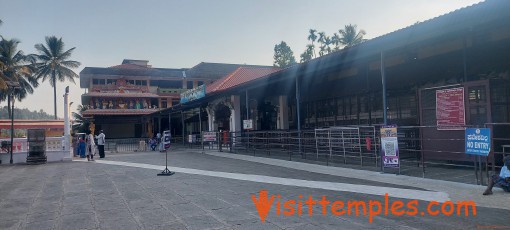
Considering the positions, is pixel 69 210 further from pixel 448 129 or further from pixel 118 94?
pixel 118 94

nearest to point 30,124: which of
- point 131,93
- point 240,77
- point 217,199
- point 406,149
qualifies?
point 131,93

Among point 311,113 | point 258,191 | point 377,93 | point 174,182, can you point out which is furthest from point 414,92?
point 174,182

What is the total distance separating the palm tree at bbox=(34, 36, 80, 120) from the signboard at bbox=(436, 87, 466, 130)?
52438 mm

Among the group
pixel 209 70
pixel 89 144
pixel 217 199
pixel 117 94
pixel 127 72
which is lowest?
pixel 217 199

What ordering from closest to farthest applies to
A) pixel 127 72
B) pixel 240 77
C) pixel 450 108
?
pixel 450 108 < pixel 240 77 < pixel 127 72

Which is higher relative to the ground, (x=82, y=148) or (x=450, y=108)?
(x=450, y=108)

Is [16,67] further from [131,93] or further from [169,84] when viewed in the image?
[169,84]

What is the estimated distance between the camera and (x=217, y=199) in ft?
22.2

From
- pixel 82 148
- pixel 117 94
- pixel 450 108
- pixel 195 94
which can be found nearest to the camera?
pixel 450 108

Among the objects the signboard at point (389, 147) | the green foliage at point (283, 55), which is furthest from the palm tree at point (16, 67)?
the signboard at point (389, 147)

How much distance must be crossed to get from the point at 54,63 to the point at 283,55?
33.1 metres

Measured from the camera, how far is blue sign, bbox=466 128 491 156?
23.0 feet

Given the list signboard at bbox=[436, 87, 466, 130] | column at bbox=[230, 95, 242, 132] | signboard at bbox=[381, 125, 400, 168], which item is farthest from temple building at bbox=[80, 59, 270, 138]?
signboard at bbox=[436, 87, 466, 130]

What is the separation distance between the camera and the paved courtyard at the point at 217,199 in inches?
198
